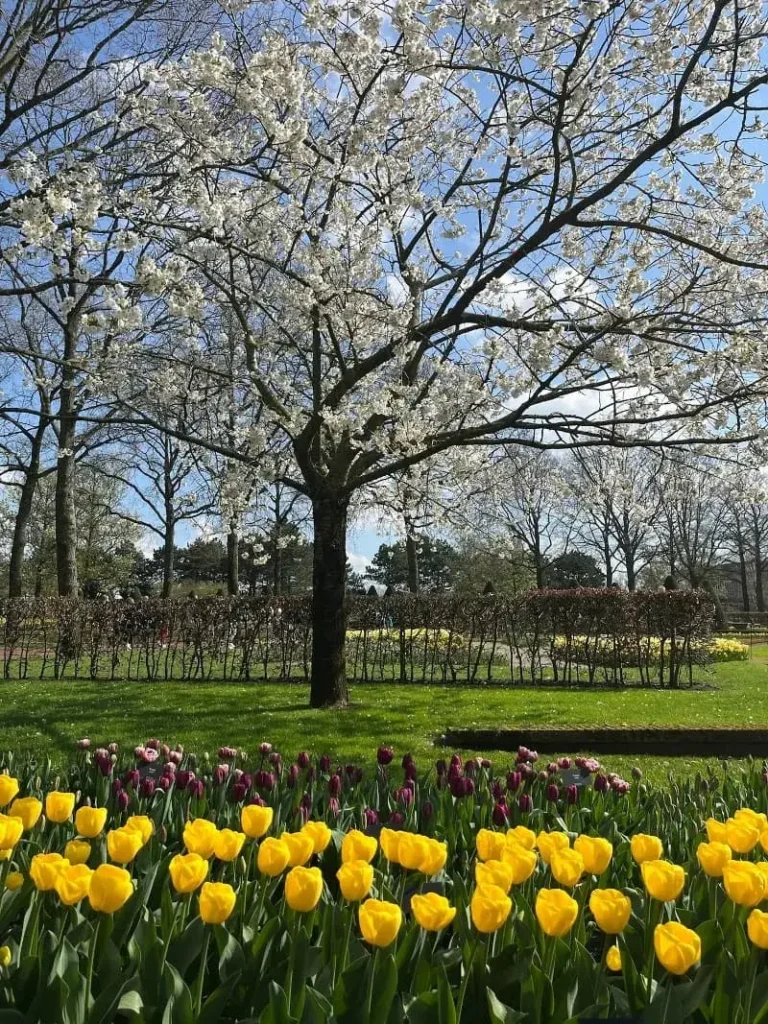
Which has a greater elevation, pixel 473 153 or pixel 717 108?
pixel 473 153

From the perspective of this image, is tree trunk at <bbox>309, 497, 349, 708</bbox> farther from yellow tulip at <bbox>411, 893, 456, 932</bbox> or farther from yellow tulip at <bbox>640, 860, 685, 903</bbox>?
yellow tulip at <bbox>411, 893, 456, 932</bbox>

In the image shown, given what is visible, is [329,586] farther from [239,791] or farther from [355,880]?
[355,880]

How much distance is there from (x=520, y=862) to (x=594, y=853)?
Answer: 0.20 meters

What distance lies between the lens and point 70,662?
→ 1417cm

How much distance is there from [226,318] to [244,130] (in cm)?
574

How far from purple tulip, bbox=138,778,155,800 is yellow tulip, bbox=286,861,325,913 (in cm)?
156

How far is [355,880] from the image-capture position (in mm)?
1438

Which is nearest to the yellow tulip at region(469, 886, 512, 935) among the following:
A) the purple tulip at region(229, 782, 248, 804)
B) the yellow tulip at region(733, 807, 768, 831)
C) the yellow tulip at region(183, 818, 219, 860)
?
the yellow tulip at region(183, 818, 219, 860)

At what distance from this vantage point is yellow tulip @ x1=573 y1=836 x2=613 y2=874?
1678 mm

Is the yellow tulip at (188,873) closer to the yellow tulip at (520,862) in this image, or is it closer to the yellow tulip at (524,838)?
the yellow tulip at (520,862)

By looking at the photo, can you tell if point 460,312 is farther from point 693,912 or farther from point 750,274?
point 693,912

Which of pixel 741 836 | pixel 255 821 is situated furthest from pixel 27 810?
pixel 741 836

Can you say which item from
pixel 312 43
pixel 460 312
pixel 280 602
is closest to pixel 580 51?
pixel 460 312

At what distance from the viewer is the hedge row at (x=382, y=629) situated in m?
12.1
